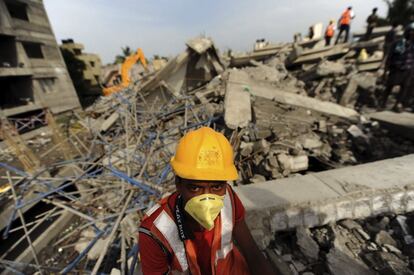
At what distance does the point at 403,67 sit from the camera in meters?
4.93

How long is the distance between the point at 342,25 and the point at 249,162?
32.9ft

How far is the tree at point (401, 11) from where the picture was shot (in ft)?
52.4

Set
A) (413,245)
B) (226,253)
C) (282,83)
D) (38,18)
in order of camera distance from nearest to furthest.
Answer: (226,253) < (413,245) < (282,83) < (38,18)

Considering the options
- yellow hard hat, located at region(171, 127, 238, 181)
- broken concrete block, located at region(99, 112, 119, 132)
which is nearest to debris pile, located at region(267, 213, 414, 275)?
yellow hard hat, located at region(171, 127, 238, 181)

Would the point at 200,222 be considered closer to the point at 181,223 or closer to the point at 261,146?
the point at 181,223

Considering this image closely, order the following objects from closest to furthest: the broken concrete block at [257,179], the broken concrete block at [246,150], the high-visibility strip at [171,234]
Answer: the high-visibility strip at [171,234] → the broken concrete block at [257,179] → the broken concrete block at [246,150]

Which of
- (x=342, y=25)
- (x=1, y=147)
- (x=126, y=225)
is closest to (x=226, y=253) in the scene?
(x=126, y=225)

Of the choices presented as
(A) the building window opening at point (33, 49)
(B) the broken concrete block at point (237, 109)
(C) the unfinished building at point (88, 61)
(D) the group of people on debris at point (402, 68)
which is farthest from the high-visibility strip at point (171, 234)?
Answer: (C) the unfinished building at point (88, 61)

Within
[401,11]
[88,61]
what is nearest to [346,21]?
[401,11]

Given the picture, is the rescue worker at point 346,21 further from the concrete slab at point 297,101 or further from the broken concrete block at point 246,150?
the broken concrete block at point 246,150

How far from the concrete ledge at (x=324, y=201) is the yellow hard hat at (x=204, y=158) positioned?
106 centimetres

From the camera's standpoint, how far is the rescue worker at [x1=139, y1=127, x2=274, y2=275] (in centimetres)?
116

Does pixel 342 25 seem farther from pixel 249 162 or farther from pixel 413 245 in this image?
pixel 413 245

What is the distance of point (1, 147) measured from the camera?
10.5 metres
